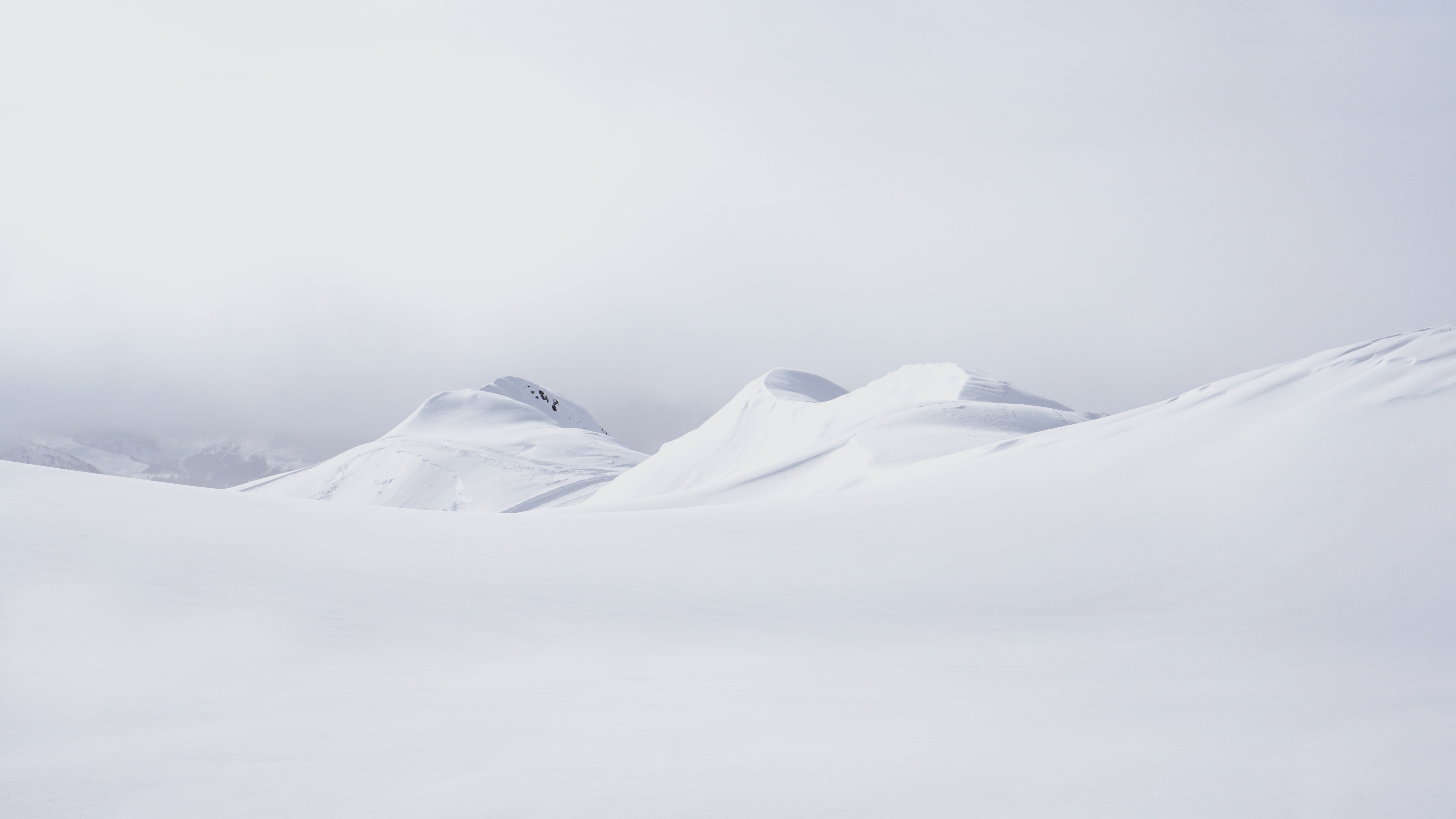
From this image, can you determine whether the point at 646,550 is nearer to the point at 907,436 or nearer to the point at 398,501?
the point at 907,436

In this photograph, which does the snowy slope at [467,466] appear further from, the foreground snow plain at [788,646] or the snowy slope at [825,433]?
the foreground snow plain at [788,646]

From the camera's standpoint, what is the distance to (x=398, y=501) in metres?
71.4

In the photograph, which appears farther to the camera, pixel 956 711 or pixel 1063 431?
pixel 1063 431

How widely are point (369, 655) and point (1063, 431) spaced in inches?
578

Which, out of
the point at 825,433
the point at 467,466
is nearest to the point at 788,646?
the point at 825,433

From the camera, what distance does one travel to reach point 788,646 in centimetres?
753

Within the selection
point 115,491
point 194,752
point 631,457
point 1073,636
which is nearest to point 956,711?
point 1073,636

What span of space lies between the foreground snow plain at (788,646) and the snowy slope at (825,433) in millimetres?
9122

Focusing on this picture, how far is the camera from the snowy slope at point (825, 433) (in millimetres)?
25594

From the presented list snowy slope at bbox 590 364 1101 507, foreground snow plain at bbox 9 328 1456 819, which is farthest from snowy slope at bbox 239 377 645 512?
foreground snow plain at bbox 9 328 1456 819

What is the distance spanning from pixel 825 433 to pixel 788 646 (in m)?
40.5

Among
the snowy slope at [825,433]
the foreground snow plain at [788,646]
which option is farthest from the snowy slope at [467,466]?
the foreground snow plain at [788,646]

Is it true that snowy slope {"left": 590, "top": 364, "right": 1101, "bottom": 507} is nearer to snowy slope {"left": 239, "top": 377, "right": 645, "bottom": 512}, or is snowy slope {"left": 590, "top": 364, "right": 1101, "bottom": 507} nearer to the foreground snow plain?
the foreground snow plain

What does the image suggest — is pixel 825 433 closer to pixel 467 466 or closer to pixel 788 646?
pixel 467 466
